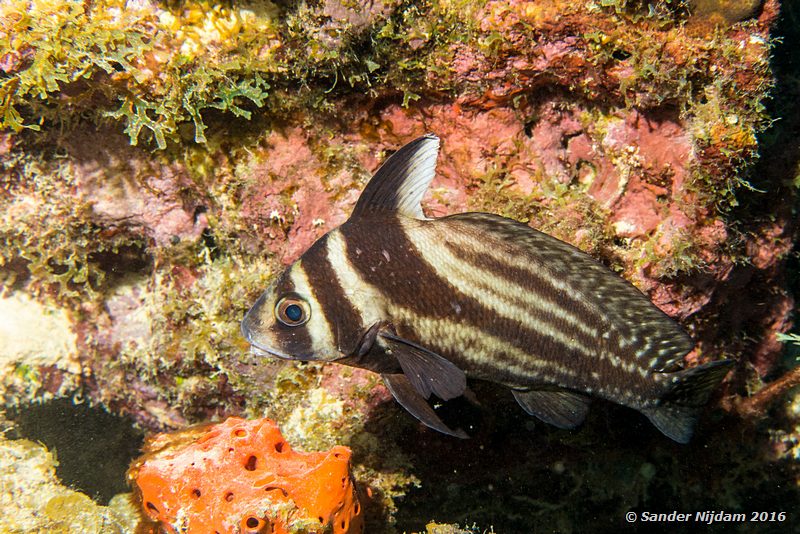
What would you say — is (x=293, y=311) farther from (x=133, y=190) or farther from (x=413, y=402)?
(x=133, y=190)

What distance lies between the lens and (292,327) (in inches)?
92.7

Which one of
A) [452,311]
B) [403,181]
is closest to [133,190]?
[403,181]

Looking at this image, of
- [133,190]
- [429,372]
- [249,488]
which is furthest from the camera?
[133,190]

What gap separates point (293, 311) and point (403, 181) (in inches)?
34.9

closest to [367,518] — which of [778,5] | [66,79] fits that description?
[66,79]

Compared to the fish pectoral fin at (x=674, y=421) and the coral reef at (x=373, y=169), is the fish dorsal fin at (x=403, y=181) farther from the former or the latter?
the fish pectoral fin at (x=674, y=421)

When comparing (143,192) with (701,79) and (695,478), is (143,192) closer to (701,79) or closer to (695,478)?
(701,79)

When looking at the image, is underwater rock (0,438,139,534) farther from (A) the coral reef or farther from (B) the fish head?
(B) the fish head

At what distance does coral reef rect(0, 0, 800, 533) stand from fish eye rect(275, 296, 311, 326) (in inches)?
45.6

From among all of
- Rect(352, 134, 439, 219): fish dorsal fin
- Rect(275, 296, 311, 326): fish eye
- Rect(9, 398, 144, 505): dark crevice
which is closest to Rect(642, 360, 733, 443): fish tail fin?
Rect(352, 134, 439, 219): fish dorsal fin

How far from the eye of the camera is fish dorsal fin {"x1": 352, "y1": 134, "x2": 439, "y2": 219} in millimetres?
2322

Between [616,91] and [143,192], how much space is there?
3577 millimetres

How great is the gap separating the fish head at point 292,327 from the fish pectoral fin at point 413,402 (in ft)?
1.23

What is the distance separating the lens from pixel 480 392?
137 inches
